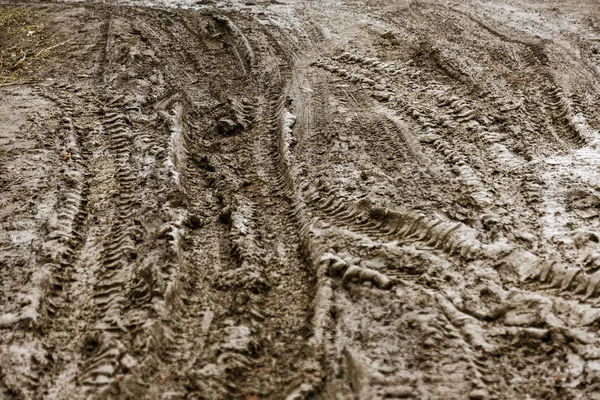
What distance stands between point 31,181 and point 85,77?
5.57 feet

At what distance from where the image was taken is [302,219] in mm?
3082

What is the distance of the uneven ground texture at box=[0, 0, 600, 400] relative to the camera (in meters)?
2.20

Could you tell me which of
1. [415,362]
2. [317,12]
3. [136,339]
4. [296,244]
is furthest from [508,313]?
[317,12]

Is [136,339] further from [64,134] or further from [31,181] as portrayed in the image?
[64,134]

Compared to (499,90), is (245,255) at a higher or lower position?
lower

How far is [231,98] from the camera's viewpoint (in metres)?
4.44

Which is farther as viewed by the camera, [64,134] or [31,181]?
[64,134]

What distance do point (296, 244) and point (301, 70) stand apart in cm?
245

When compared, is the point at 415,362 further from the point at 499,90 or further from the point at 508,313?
the point at 499,90

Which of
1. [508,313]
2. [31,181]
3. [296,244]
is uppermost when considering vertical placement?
[508,313]

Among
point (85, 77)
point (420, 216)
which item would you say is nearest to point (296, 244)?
point (420, 216)

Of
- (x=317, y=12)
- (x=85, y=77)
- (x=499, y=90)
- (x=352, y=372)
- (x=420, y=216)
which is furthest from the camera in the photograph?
(x=317, y=12)

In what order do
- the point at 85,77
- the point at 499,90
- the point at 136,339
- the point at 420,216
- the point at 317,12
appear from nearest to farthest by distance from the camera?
1. the point at 136,339
2. the point at 420,216
3. the point at 499,90
4. the point at 85,77
5. the point at 317,12

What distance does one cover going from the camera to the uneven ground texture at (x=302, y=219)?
2.20m
